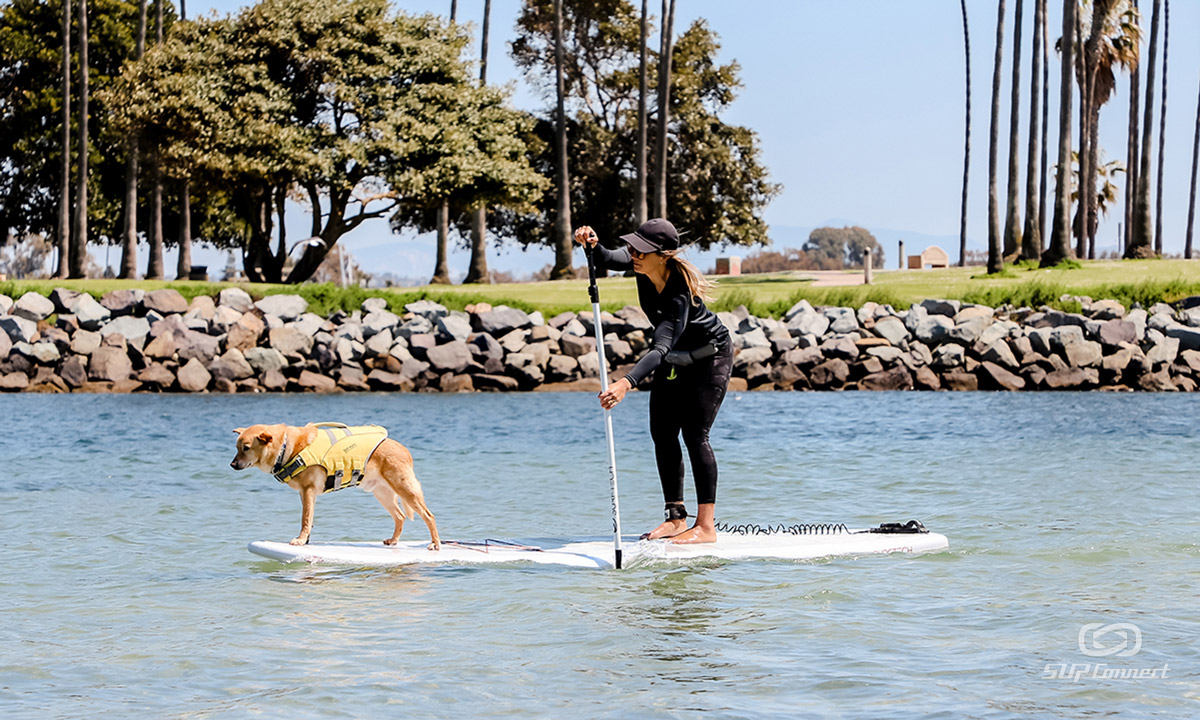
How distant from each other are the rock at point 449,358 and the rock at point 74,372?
7.24 m

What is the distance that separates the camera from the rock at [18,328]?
28.0 meters

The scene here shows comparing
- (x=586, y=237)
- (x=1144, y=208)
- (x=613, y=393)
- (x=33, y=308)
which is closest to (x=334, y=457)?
(x=613, y=393)

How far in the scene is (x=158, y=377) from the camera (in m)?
27.2

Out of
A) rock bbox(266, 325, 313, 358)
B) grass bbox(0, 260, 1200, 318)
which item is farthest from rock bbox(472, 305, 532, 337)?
rock bbox(266, 325, 313, 358)

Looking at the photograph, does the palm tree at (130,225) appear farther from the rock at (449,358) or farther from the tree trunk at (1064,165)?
the tree trunk at (1064,165)

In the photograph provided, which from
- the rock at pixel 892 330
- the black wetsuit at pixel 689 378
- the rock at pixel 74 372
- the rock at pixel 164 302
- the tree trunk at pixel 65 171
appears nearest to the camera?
the black wetsuit at pixel 689 378

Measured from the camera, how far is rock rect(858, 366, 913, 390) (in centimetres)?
2703

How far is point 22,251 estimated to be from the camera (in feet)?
259

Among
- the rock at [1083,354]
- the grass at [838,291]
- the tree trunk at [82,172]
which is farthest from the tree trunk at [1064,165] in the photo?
the tree trunk at [82,172]

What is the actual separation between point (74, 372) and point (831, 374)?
16.0 meters

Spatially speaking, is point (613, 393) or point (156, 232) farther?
point (156, 232)

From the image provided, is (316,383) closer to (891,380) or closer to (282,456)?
(891,380)

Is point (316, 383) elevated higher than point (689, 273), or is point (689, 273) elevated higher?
point (689, 273)

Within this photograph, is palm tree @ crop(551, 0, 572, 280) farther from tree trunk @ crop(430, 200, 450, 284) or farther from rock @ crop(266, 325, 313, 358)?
rock @ crop(266, 325, 313, 358)
